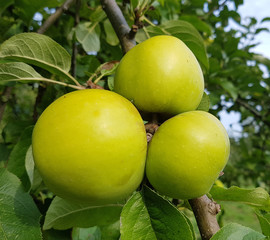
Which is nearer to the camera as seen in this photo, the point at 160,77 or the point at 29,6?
the point at 160,77

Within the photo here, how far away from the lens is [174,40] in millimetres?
763

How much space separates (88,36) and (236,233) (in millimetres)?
1175

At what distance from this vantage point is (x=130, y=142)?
60 cm

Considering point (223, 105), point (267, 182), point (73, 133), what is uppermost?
point (73, 133)

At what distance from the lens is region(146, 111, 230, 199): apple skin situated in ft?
2.02

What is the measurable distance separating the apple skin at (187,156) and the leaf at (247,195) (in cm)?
22

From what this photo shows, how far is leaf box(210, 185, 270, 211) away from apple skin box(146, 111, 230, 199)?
219mm

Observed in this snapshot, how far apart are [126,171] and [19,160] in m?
0.69

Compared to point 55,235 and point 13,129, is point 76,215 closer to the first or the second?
point 55,235

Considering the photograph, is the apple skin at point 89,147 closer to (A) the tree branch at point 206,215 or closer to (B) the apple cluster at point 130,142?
(B) the apple cluster at point 130,142

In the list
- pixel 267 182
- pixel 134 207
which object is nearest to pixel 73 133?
pixel 134 207

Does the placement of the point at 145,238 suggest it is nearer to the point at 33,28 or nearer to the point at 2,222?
the point at 2,222

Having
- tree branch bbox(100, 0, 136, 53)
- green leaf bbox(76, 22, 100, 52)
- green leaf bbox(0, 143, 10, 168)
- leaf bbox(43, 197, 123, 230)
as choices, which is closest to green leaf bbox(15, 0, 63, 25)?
green leaf bbox(76, 22, 100, 52)

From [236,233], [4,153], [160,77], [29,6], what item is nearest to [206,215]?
[236,233]
